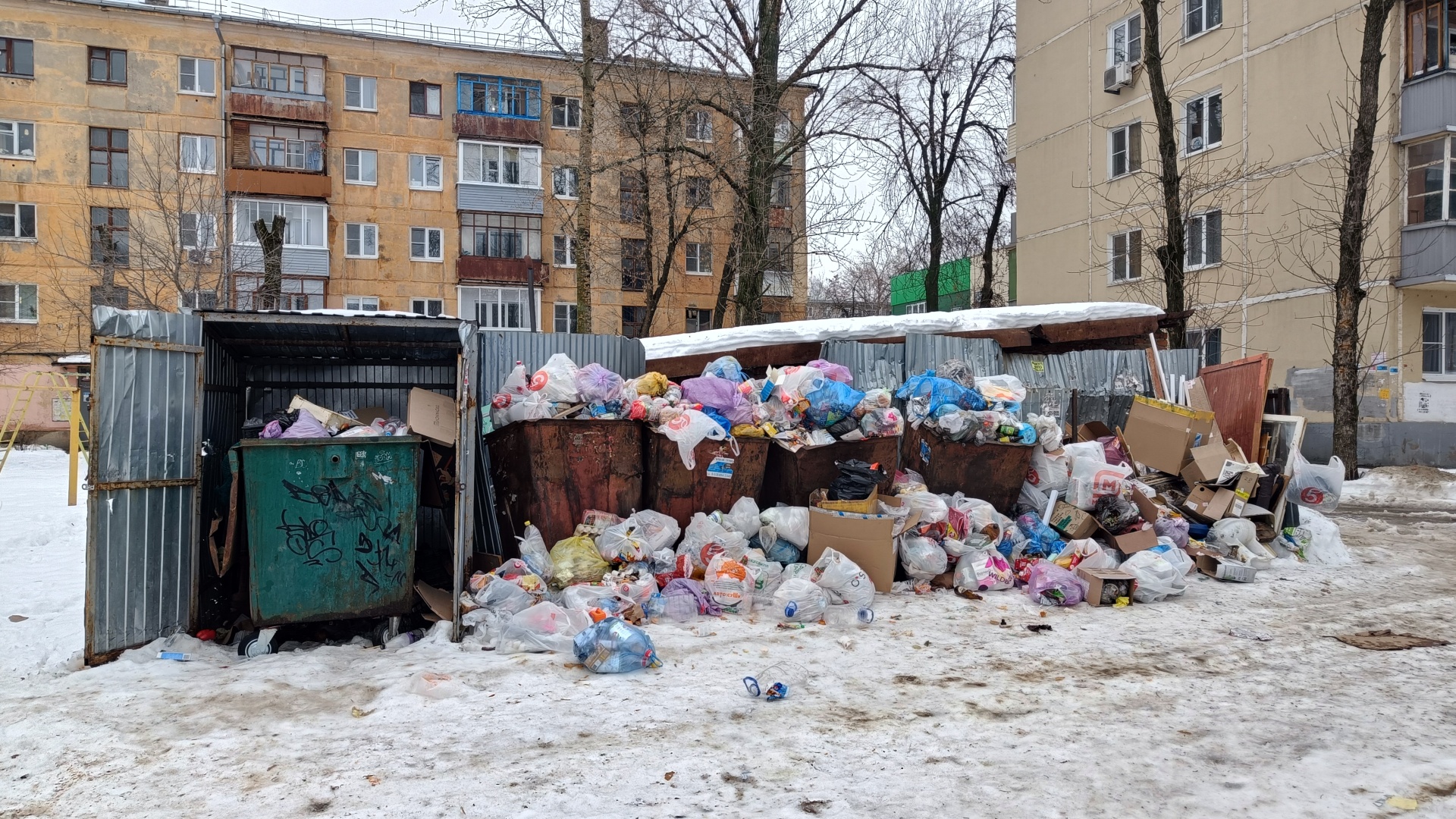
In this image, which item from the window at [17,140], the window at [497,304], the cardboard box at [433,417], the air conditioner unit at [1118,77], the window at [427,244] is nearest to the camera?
the cardboard box at [433,417]

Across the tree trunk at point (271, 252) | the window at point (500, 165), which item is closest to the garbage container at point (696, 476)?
the tree trunk at point (271, 252)

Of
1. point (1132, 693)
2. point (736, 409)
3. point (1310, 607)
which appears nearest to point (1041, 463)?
point (1310, 607)

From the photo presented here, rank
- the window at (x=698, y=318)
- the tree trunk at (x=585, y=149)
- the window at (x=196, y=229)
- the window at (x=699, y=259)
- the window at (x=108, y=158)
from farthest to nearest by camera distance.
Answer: the window at (x=698, y=318) → the window at (x=699, y=259) → the window at (x=108, y=158) → the window at (x=196, y=229) → the tree trunk at (x=585, y=149)

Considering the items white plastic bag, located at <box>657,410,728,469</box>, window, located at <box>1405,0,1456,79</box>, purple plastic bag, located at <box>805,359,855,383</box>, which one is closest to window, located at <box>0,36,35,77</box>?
purple plastic bag, located at <box>805,359,855,383</box>

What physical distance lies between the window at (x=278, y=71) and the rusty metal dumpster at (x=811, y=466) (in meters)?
25.5

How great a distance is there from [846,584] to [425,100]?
26708 millimetres

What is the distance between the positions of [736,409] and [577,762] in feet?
11.3

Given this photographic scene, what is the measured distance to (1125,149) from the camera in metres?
20.7

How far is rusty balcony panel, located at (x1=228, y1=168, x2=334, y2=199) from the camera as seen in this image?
25.6 metres

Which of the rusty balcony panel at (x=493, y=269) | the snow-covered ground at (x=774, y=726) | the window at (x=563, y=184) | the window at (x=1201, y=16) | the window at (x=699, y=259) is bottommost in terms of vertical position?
the snow-covered ground at (x=774, y=726)

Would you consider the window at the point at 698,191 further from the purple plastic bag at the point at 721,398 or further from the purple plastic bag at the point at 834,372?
the purple plastic bag at the point at 721,398

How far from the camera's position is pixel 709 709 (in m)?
3.69

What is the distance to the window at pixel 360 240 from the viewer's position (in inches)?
1053

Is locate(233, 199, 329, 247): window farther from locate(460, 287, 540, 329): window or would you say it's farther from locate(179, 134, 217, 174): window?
locate(460, 287, 540, 329): window
